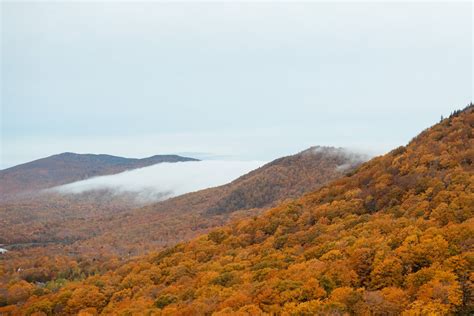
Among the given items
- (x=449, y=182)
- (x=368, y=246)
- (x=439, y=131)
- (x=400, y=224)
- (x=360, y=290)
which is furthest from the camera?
(x=439, y=131)

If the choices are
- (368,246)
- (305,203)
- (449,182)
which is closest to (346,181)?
(305,203)

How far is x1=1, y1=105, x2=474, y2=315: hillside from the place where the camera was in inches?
1522

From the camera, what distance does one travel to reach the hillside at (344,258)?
1522 inches

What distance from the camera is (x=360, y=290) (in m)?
39.9

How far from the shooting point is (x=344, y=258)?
4891 centimetres

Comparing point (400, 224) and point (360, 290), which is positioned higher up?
point (400, 224)

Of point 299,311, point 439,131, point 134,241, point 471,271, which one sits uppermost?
point 439,131

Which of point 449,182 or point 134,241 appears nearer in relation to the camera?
point 449,182

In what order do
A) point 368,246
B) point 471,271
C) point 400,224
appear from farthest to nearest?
point 400,224
point 368,246
point 471,271

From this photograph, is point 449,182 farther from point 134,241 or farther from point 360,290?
point 134,241

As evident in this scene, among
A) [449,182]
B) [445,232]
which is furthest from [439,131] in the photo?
[445,232]

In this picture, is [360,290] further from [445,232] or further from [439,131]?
[439,131]

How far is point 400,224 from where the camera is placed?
5497cm

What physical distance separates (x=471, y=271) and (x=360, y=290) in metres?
9.67
